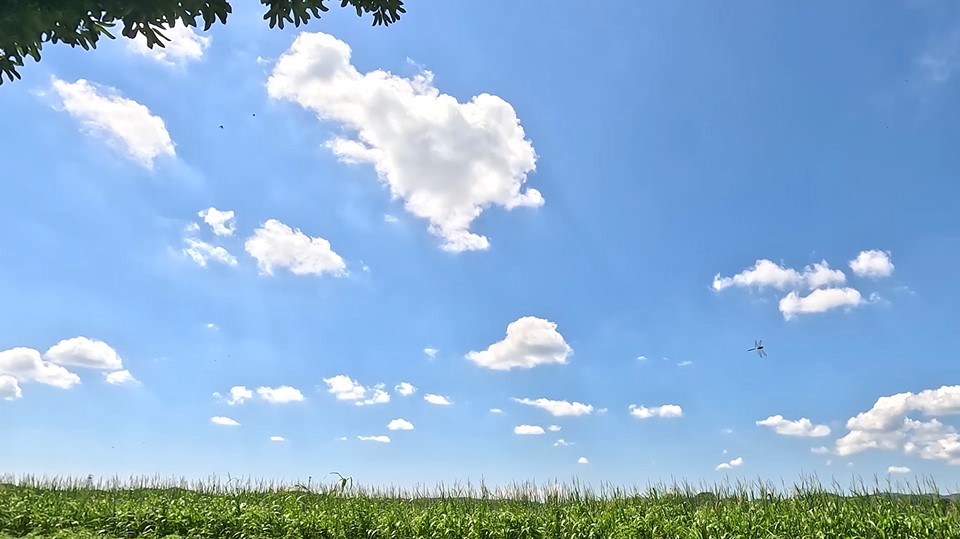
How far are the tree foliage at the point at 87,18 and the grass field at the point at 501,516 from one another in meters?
7.12

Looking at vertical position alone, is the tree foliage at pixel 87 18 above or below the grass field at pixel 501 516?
above

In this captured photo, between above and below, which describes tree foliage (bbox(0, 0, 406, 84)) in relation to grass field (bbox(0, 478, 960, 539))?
above

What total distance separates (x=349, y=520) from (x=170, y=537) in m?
2.64

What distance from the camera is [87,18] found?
9289mm

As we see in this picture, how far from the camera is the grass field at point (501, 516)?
33.6 ft

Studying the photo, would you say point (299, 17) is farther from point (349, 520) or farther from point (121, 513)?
point (121, 513)

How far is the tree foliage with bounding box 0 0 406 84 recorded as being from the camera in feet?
29.4

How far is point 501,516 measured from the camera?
10.7 meters

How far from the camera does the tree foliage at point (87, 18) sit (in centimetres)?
896

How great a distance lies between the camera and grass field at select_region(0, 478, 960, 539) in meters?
10.2

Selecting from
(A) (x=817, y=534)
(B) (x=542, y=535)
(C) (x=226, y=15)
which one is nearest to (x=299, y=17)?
(C) (x=226, y=15)

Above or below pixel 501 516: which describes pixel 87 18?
above

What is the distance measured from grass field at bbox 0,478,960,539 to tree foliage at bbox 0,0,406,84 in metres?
7.12

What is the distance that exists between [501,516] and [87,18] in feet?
30.3
